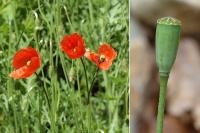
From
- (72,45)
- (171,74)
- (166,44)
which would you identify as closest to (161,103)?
(171,74)

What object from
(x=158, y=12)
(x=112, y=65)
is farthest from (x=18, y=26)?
(x=158, y=12)

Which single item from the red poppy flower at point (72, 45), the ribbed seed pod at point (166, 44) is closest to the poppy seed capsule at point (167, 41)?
the ribbed seed pod at point (166, 44)

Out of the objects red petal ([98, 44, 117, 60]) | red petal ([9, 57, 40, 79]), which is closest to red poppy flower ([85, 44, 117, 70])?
red petal ([98, 44, 117, 60])

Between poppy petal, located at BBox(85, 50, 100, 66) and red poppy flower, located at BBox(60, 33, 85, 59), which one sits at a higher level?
red poppy flower, located at BBox(60, 33, 85, 59)

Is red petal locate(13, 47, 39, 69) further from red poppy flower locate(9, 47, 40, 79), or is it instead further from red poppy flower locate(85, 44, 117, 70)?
red poppy flower locate(85, 44, 117, 70)

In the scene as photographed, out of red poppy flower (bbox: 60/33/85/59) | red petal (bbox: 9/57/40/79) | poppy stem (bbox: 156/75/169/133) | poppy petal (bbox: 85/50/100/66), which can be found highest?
red poppy flower (bbox: 60/33/85/59)

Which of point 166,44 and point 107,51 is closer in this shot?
point 166,44

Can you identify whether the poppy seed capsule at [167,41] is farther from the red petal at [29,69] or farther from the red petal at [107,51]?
the red petal at [29,69]

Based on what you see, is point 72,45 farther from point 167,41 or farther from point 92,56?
point 167,41
